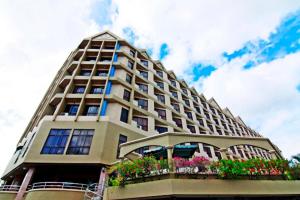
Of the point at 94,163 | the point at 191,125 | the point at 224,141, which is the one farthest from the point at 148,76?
the point at 224,141

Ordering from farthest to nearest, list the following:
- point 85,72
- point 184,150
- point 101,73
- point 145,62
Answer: point 145,62 → point 85,72 → point 101,73 → point 184,150

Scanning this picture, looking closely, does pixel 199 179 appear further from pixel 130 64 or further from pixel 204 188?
pixel 130 64

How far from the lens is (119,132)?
18.2 m

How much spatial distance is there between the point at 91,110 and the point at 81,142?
4472 mm

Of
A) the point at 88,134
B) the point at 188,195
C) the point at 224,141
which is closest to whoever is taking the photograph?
the point at 188,195

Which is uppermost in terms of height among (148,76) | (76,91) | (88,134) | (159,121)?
(148,76)

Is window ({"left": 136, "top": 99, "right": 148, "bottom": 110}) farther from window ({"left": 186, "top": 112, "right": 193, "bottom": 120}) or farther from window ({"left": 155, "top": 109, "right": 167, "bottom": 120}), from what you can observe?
window ({"left": 186, "top": 112, "right": 193, "bottom": 120})

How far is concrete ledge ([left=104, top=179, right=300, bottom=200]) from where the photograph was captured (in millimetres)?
8766

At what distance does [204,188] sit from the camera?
888cm

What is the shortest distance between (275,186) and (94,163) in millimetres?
12500

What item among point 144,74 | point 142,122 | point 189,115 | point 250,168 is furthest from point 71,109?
point 250,168

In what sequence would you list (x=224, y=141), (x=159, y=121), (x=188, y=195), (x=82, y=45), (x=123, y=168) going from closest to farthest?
(x=188, y=195)
(x=123, y=168)
(x=224, y=141)
(x=159, y=121)
(x=82, y=45)

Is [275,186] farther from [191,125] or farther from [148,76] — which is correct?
[148,76]

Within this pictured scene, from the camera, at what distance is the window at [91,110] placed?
65.4 feet
